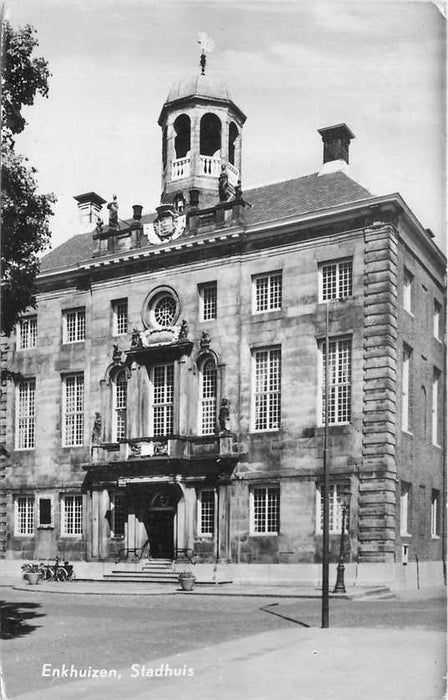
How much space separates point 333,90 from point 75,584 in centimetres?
2194

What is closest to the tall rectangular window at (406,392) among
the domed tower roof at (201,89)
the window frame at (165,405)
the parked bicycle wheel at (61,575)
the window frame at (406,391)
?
the window frame at (406,391)

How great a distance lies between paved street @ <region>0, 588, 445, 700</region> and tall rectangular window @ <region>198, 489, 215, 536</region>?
937cm

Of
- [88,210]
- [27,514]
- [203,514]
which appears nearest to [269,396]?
[203,514]

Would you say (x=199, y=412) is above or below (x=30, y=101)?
below

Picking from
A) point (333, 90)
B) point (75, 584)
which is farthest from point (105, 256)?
point (333, 90)

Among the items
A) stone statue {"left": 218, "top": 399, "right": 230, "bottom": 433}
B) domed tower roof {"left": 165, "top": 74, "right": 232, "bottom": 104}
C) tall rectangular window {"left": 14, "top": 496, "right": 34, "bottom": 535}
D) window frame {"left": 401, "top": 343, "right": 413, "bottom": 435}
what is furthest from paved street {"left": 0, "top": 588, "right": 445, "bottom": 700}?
domed tower roof {"left": 165, "top": 74, "right": 232, "bottom": 104}

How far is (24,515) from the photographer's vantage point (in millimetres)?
41969

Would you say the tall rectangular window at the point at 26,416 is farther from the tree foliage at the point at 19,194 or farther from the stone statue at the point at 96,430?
the tree foliage at the point at 19,194

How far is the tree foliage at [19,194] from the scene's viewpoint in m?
18.2

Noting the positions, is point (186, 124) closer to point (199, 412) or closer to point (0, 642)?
point (199, 412)

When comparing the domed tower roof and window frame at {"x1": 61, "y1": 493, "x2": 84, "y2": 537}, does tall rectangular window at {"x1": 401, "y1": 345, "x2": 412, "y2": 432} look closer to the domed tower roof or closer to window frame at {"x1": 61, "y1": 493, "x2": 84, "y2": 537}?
the domed tower roof

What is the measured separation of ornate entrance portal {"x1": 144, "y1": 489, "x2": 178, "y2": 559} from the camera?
38250mm

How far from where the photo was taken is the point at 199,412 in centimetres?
3800

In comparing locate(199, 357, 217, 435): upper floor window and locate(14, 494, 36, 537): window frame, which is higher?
locate(199, 357, 217, 435): upper floor window
